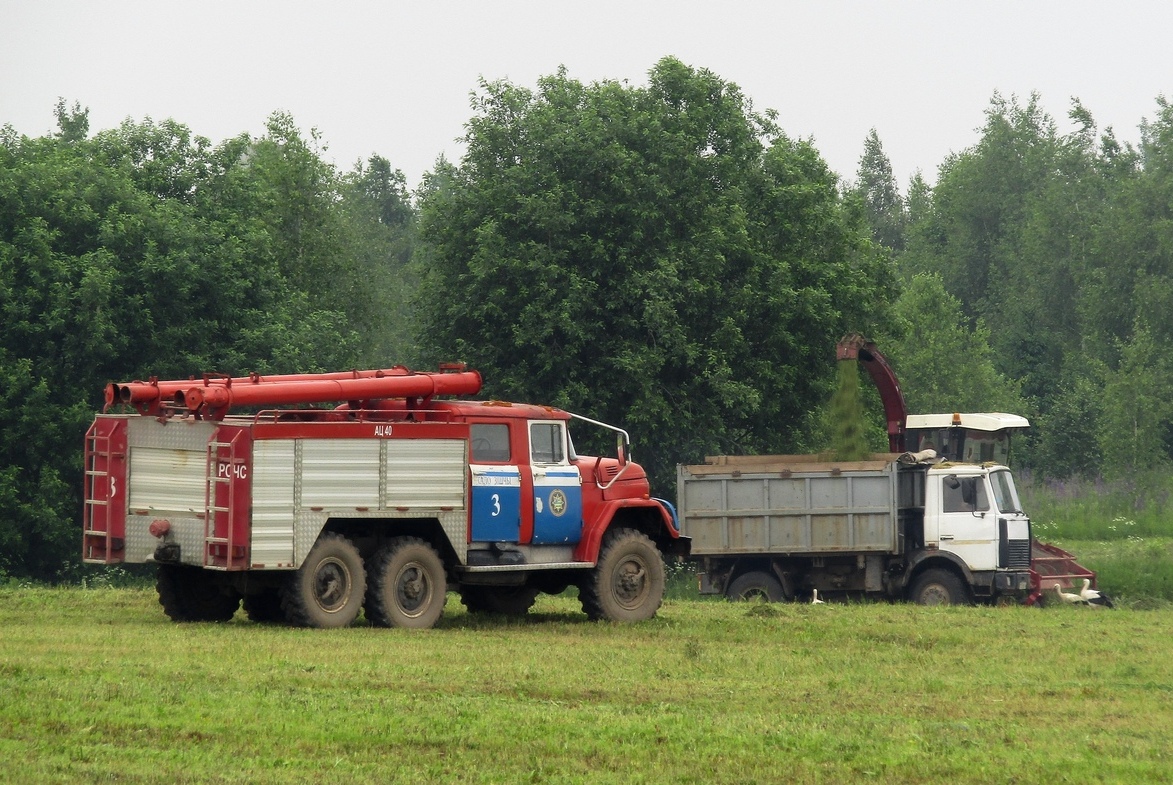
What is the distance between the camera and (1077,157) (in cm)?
8375

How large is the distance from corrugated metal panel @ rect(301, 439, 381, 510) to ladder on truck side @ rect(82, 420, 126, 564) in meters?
2.45

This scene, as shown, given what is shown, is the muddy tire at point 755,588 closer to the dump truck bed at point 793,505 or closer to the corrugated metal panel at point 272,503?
the dump truck bed at point 793,505

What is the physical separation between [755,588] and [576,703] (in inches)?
571

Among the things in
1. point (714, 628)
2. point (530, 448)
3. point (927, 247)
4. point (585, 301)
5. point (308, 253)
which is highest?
point (927, 247)

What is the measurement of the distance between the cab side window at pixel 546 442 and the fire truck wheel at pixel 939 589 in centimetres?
846

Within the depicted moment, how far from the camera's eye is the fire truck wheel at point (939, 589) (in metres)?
25.4

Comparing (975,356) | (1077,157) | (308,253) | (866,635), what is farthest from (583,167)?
(1077,157)

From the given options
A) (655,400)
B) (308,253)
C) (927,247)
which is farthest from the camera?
(927,247)

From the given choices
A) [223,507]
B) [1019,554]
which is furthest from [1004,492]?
[223,507]

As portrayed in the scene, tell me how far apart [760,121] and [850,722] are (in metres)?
31.7

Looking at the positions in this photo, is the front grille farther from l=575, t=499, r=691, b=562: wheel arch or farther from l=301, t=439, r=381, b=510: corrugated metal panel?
l=301, t=439, r=381, b=510: corrugated metal panel

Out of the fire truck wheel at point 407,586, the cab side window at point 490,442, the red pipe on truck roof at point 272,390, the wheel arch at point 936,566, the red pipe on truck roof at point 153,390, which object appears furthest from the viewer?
the wheel arch at point 936,566

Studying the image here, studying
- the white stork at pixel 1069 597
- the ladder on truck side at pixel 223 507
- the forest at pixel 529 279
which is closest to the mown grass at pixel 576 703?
the ladder on truck side at pixel 223 507

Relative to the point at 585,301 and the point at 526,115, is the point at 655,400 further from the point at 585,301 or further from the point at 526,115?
the point at 526,115
